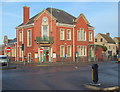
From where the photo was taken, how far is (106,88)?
930cm

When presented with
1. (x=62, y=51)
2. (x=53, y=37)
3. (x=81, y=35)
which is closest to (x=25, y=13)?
(x=53, y=37)

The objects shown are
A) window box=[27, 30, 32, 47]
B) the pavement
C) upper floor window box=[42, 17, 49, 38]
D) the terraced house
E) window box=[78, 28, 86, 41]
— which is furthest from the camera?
window box=[78, 28, 86, 41]

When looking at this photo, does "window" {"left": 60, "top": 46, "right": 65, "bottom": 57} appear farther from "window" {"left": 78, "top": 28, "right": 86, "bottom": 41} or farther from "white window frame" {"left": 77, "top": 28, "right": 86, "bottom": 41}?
"window" {"left": 78, "top": 28, "right": 86, "bottom": 41}

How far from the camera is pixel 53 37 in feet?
126

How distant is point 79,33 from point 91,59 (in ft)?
22.3

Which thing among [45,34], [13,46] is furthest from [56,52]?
[13,46]

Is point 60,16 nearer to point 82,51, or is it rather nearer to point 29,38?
point 29,38

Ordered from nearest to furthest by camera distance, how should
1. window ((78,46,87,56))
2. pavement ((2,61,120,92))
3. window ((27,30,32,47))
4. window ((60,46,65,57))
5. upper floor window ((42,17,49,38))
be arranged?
pavement ((2,61,120,92)) < upper floor window ((42,17,49,38)) < window ((60,46,65,57)) < window ((27,30,32,47)) < window ((78,46,87,56))

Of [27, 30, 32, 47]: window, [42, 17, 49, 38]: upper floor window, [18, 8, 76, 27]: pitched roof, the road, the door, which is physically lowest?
the road

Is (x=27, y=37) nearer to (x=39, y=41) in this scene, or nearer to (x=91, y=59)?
(x=39, y=41)

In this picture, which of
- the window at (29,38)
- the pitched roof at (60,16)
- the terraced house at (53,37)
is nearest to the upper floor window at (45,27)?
the terraced house at (53,37)

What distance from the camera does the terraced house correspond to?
38375 mm

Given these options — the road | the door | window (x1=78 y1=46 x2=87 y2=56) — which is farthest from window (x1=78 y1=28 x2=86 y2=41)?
the road

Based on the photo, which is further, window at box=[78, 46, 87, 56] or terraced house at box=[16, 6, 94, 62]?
window at box=[78, 46, 87, 56]
